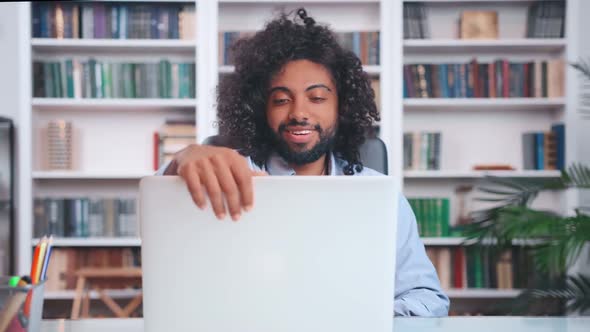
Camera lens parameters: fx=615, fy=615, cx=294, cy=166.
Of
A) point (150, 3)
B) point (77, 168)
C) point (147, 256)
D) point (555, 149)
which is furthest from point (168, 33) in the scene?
point (147, 256)

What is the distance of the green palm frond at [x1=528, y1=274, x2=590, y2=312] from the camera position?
272cm

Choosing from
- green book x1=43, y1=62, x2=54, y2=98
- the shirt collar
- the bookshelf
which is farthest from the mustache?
green book x1=43, y1=62, x2=54, y2=98

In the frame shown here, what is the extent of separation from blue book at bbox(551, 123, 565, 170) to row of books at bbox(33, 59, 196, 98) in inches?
74.9

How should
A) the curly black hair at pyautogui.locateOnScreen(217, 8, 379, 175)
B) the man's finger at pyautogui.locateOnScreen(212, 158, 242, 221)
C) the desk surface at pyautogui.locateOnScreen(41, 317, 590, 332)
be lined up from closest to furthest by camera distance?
the man's finger at pyautogui.locateOnScreen(212, 158, 242, 221)
the desk surface at pyautogui.locateOnScreen(41, 317, 590, 332)
the curly black hair at pyautogui.locateOnScreen(217, 8, 379, 175)

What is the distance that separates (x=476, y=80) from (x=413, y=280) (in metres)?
2.17

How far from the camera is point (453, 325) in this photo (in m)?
0.96

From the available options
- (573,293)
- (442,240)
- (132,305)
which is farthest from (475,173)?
(132,305)

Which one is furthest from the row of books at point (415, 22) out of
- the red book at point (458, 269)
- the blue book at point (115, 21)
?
the blue book at point (115, 21)

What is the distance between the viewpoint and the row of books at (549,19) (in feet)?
10.4

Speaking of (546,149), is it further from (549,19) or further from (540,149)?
(549,19)

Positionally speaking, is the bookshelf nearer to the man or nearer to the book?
the book

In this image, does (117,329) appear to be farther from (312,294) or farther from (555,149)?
(555,149)

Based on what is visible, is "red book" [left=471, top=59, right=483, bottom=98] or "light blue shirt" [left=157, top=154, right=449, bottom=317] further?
"red book" [left=471, top=59, right=483, bottom=98]

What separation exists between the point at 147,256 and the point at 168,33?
2.72 meters
